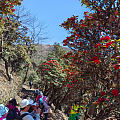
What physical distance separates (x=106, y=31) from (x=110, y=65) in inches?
48.1

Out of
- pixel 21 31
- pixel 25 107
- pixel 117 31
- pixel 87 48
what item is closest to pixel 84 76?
pixel 87 48

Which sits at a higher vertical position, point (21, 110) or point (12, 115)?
point (21, 110)

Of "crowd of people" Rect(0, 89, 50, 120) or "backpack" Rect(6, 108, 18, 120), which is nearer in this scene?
"crowd of people" Rect(0, 89, 50, 120)

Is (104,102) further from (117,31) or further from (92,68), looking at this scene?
(117,31)

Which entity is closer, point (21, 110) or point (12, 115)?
point (21, 110)

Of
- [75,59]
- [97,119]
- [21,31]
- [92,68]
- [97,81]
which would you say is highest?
[21,31]

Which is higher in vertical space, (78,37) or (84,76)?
(78,37)

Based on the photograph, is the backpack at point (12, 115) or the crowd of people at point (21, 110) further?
the backpack at point (12, 115)

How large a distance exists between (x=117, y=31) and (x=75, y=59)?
2.16 m

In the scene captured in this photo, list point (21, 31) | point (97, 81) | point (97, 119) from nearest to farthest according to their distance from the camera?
point (97, 119) < point (97, 81) < point (21, 31)

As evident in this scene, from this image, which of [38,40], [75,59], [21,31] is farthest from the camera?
[38,40]

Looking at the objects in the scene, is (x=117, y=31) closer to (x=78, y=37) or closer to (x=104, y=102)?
(x=78, y=37)

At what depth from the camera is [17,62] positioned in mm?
15133

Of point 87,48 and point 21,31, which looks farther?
point 21,31
